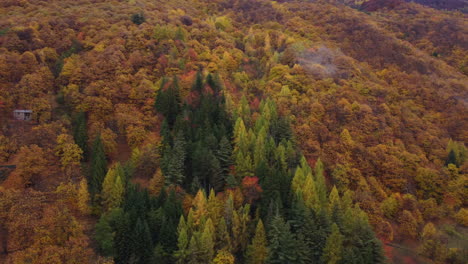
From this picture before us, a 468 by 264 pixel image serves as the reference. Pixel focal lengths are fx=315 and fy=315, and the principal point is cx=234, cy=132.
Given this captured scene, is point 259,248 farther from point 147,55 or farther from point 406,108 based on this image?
point 406,108

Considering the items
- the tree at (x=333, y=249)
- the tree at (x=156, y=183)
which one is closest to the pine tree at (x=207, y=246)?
the tree at (x=156, y=183)

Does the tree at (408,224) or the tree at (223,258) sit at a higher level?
the tree at (223,258)

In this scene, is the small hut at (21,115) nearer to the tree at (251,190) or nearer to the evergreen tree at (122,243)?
the evergreen tree at (122,243)

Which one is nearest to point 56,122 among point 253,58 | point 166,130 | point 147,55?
point 166,130

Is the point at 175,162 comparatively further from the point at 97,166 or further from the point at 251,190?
the point at 251,190

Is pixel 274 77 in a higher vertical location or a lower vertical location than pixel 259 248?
higher

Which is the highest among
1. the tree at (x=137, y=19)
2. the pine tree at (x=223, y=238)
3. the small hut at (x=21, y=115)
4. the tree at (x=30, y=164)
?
the tree at (x=137, y=19)
